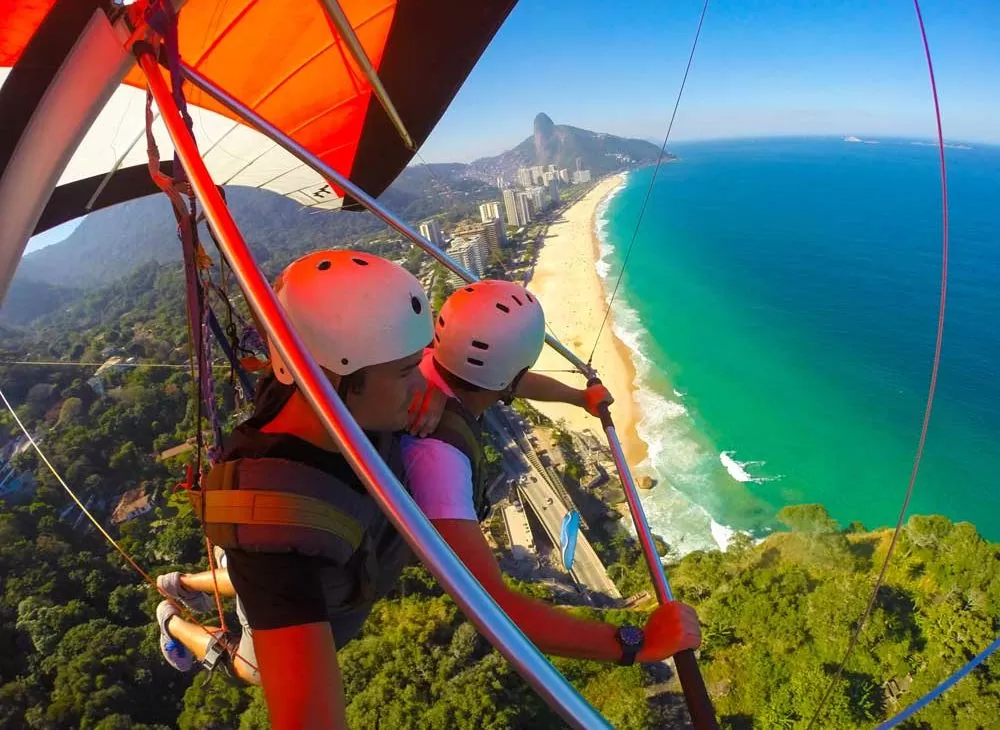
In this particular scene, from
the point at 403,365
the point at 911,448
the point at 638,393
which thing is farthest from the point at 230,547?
the point at 911,448

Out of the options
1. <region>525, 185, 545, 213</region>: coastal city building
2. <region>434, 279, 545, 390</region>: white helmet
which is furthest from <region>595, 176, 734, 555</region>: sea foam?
<region>525, 185, 545, 213</region>: coastal city building

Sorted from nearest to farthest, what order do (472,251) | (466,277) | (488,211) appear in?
(466,277), (472,251), (488,211)

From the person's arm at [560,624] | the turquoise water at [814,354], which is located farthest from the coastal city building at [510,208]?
the person's arm at [560,624]

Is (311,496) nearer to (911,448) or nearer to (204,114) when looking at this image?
(204,114)

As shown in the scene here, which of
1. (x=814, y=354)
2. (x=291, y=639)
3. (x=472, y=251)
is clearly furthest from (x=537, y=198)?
(x=291, y=639)

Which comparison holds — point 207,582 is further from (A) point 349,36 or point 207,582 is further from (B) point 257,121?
(A) point 349,36

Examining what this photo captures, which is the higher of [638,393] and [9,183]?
[9,183]
